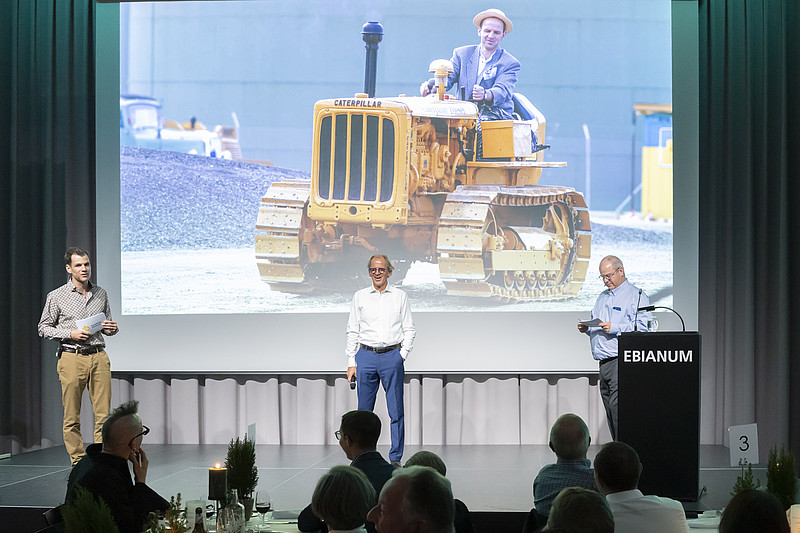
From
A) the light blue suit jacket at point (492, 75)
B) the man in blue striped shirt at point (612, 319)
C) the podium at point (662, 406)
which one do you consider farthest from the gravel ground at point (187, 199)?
the podium at point (662, 406)

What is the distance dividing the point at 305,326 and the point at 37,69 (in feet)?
9.44

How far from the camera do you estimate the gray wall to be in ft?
22.1

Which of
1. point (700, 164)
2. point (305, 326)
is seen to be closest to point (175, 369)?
point (305, 326)

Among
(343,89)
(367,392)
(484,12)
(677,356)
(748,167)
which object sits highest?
(484,12)

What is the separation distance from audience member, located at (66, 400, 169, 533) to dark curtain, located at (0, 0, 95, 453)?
4.08m

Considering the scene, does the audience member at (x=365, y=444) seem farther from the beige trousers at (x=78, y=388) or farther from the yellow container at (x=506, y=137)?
the yellow container at (x=506, y=137)

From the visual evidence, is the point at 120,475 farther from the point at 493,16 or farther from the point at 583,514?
the point at 493,16

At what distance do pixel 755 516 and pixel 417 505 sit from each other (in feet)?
2.36

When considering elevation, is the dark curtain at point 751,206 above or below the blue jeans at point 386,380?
above

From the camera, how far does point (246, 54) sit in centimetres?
690

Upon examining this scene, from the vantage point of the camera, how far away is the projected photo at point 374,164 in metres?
6.73

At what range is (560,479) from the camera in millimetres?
3004

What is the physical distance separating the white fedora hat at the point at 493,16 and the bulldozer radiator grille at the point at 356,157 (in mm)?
997

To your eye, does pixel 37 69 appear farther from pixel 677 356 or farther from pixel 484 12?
pixel 677 356
